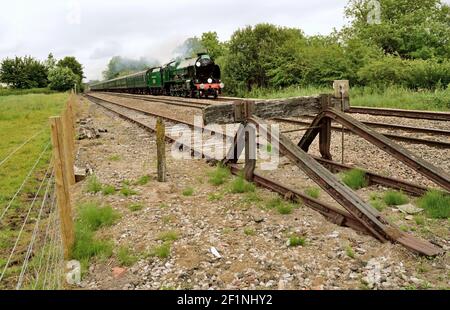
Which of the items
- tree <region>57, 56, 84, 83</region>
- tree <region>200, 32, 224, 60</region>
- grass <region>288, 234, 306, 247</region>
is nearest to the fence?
grass <region>288, 234, 306, 247</region>

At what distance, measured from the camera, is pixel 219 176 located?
6277 mm

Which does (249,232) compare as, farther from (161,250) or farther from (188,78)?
(188,78)

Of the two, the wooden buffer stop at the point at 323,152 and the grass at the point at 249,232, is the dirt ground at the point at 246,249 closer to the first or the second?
the grass at the point at 249,232

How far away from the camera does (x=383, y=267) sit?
11.0ft

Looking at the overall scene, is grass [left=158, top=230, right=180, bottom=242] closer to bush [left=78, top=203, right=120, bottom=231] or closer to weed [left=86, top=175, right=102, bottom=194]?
bush [left=78, top=203, right=120, bottom=231]

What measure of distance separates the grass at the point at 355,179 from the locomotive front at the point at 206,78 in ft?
66.7

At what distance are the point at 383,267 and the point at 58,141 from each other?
3.42 meters

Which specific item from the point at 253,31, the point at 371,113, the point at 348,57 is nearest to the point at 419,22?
the point at 348,57

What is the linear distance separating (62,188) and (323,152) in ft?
14.7

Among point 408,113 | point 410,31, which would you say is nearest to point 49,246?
point 408,113

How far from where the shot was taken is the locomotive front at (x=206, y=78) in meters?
25.5
